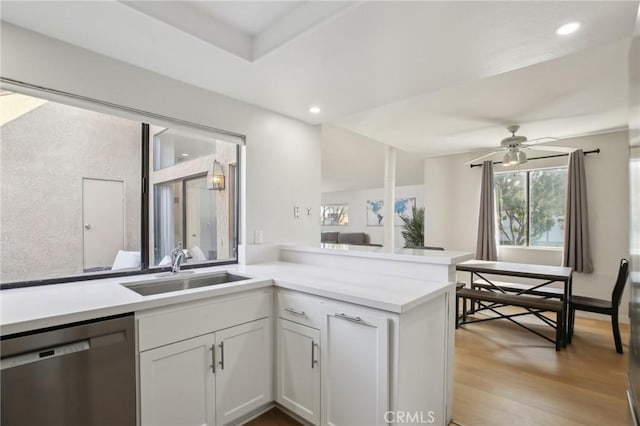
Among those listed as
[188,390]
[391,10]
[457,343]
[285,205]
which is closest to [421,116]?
[285,205]

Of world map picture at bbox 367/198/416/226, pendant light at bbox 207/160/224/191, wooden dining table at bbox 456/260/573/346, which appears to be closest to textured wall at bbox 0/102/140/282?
pendant light at bbox 207/160/224/191

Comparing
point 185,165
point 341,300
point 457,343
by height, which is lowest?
point 457,343

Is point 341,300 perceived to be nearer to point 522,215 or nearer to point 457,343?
point 457,343

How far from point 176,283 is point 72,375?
888 mm

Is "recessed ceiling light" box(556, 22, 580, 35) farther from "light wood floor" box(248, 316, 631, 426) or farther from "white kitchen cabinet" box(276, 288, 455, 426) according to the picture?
"light wood floor" box(248, 316, 631, 426)

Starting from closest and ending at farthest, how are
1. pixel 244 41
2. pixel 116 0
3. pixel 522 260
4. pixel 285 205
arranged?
pixel 116 0 → pixel 244 41 → pixel 285 205 → pixel 522 260

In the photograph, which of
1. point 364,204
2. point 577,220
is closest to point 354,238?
point 364,204

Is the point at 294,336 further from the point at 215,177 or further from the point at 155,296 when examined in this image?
the point at 215,177

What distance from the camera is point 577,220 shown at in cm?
398

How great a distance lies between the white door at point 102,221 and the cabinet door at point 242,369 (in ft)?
4.07

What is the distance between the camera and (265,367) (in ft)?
6.27

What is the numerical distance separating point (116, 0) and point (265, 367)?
2.12 meters

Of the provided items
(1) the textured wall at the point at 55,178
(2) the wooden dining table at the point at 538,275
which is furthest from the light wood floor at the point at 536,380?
(1) the textured wall at the point at 55,178

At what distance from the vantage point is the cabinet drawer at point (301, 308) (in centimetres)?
171
